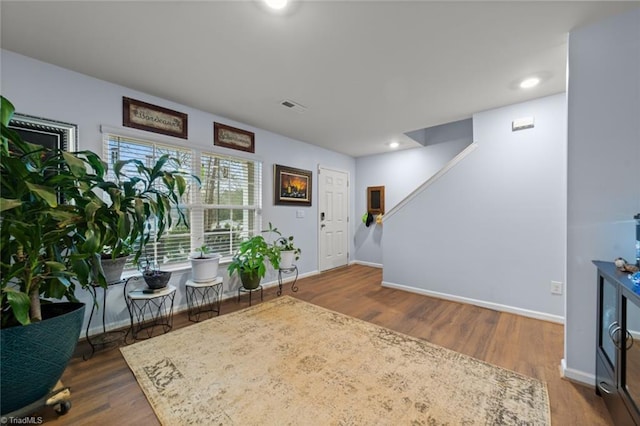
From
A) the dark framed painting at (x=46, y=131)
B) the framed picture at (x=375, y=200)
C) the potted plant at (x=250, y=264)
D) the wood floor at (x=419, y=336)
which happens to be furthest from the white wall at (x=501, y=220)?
the dark framed painting at (x=46, y=131)

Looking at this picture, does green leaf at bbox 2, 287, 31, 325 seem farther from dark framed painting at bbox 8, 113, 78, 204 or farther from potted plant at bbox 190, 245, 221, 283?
potted plant at bbox 190, 245, 221, 283

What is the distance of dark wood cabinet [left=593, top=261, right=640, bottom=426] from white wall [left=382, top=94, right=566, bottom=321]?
1193 millimetres

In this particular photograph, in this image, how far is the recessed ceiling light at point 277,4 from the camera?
56.5 inches

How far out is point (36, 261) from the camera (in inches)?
52.3

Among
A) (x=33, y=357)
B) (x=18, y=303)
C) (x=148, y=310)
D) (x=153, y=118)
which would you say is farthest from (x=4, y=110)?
(x=148, y=310)

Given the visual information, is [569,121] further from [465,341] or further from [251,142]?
[251,142]

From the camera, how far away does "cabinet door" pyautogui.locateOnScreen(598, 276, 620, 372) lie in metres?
1.36

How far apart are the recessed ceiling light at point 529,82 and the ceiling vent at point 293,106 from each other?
2172 mm

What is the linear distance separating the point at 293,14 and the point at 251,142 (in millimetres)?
2141

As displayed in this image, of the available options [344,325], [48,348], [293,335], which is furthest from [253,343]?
[48,348]

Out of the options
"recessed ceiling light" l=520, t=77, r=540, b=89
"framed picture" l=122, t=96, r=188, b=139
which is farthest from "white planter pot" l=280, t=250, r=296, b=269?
"recessed ceiling light" l=520, t=77, r=540, b=89

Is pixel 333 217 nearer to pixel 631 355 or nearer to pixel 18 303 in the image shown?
pixel 631 355

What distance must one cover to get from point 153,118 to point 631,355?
13.1 feet

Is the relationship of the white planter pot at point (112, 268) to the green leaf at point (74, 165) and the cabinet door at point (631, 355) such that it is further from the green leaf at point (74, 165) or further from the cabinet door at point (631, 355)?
the cabinet door at point (631, 355)
